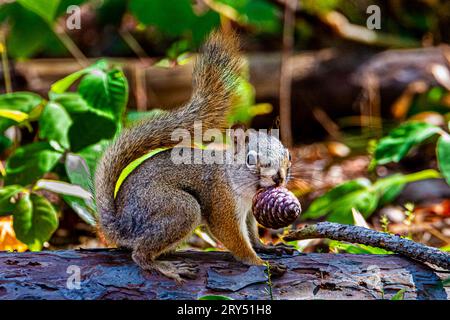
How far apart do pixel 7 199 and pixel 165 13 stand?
73.1 inches

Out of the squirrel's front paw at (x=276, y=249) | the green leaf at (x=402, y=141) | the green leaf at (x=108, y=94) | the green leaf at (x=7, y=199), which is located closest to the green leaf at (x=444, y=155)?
the green leaf at (x=402, y=141)

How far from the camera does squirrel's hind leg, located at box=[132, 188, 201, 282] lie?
6.89ft

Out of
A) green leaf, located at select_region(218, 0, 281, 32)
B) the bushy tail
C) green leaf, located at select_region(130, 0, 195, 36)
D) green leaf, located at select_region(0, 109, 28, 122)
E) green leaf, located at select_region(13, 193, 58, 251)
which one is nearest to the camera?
the bushy tail

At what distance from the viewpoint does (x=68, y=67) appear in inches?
193

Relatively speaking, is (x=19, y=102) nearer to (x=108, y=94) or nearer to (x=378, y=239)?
(x=108, y=94)

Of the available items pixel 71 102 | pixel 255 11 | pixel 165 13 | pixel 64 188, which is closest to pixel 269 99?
pixel 255 11

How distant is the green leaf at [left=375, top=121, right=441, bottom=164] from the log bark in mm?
886

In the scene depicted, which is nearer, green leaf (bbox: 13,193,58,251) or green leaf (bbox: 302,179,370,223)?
green leaf (bbox: 13,193,58,251)

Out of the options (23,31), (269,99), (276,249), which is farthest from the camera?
(269,99)

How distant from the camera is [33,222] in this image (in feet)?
8.79

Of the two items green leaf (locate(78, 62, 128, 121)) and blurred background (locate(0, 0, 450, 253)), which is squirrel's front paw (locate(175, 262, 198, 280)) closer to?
blurred background (locate(0, 0, 450, 253))

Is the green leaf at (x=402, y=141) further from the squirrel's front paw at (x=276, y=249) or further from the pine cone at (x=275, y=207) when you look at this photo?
the pine cone at (x=275, y=207)

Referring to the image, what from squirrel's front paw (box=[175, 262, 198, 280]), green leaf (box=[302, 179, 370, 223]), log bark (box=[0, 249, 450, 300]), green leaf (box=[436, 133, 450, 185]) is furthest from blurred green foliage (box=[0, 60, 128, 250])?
green leaf (box=[436, 133, 450, 185])
